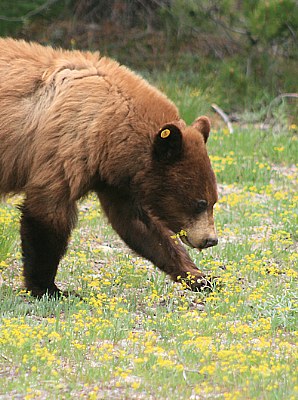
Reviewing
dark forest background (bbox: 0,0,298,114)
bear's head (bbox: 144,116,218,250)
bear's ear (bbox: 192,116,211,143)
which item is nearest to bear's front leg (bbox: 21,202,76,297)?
bear's head (bbox: 144,116,218,250)

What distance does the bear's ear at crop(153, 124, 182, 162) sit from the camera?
19.7ft

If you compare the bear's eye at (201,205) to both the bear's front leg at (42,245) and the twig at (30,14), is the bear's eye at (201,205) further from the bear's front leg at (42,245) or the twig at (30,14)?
the twig at (30,14)

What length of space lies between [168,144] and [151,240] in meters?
0.84

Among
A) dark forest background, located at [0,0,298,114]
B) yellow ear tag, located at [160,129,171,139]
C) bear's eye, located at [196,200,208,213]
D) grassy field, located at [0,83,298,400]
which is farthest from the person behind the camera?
dark forest background, located at [0,0,298,114]

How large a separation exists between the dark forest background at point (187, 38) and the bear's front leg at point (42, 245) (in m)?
7.79

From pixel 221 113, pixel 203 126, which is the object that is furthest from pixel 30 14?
pixel 203 126

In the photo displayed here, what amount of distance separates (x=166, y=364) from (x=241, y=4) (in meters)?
10.6

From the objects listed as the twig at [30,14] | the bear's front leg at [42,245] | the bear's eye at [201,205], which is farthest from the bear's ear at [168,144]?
the twig at [30,14]

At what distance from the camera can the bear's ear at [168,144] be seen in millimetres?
6008

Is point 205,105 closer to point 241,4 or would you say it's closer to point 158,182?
point 241,4

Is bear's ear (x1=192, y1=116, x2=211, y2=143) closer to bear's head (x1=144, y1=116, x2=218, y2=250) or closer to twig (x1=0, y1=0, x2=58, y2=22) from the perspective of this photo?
bear's head (x1=144, y1=116, x2=218, y2=250)

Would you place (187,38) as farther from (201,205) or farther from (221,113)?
A: (201,205)

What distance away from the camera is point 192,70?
1538 cm

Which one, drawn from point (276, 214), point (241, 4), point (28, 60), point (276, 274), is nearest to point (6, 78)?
point (28, 60)
